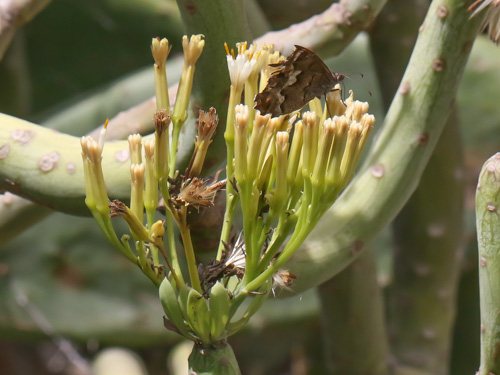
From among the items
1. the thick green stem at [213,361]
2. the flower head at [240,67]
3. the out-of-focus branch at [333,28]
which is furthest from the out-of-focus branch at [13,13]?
the thick green stem at [213,361]

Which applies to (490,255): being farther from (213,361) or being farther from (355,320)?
(355,320)

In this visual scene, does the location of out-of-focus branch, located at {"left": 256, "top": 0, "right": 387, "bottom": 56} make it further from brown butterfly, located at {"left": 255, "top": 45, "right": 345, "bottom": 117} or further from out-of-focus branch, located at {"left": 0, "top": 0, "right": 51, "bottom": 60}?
out-of-focus branch, located at {"left": 0, "top": 0, "right": 51, "bottom": 60}

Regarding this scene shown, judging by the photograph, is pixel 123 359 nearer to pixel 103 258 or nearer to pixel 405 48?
pixel 103 258

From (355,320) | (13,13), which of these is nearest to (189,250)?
(13,13)

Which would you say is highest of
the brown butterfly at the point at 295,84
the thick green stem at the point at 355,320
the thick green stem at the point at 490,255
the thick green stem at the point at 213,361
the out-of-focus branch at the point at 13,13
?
the brown butterfly at the point at 295,84

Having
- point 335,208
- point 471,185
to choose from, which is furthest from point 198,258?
point 471,185

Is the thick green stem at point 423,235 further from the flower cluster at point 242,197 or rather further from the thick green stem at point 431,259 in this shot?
the flower cluster at point 242,197
